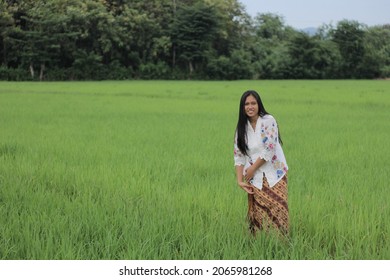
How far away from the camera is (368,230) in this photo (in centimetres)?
261

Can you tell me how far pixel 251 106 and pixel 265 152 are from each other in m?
0.24

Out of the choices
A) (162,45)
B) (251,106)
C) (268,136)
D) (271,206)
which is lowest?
(271,206)

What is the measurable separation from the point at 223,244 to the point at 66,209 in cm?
125

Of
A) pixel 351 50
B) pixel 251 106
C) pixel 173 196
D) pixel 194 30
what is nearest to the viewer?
pixel 251 106

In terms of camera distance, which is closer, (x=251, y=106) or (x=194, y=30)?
(x=251, y=106)

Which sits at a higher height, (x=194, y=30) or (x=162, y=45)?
(x=194, y=30)

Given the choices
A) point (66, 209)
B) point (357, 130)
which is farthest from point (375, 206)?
point (357, 130)

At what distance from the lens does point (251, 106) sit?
2.27m

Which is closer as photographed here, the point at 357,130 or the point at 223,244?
the point at 223,244

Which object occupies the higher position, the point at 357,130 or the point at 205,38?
the point at 205,38

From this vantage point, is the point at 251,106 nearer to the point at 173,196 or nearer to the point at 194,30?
the point at 173,196

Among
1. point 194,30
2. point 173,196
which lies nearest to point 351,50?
point 194,30
